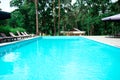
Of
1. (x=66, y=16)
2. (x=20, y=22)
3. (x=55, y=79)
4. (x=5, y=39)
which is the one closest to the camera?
(x=55, y=79)

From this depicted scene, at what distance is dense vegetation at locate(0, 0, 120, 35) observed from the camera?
1238 inches

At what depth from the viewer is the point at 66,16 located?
117 feet

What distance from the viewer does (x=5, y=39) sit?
16562 mm

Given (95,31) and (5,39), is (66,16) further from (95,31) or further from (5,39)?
(5,39)

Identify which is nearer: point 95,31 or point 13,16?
point 13,16

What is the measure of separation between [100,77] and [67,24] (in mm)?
31043

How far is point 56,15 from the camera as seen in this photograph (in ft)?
111

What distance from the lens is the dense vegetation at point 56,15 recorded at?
103 feet

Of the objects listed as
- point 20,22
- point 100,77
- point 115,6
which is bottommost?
point 100,77

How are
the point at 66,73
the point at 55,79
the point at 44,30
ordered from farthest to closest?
the point at 44,30, the point at 66,73, the point at 55,79

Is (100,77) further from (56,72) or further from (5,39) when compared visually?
(5,39)

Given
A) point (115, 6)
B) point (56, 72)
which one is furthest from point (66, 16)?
point (56, 72)

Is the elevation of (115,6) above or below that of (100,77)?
above

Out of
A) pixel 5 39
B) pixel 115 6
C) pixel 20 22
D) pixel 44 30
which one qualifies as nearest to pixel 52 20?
pixel 44 30
